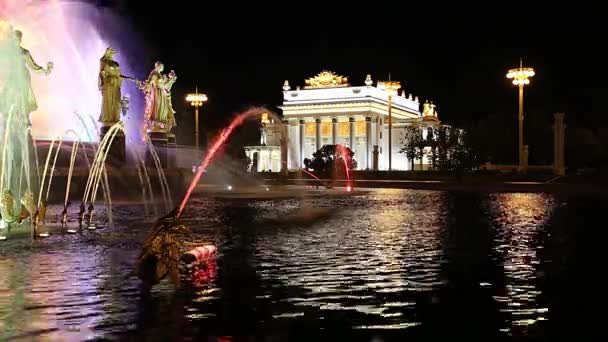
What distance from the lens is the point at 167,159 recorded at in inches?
1226

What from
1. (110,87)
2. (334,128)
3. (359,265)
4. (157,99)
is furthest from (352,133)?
(359,265)

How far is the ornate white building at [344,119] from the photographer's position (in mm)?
104875

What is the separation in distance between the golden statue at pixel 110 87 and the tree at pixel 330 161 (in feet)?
156

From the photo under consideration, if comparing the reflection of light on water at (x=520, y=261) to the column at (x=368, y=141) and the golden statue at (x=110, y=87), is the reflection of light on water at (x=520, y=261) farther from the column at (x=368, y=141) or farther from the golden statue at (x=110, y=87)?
the column at (x=368, y=141)

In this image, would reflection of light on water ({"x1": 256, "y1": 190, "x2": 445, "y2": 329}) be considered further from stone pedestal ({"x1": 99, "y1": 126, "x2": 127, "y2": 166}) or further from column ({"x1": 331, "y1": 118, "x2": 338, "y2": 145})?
column ({"x1": 331, "y1": 118, "x2": 338, "y2": 145})

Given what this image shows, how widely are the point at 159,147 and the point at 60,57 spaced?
900 centimetres

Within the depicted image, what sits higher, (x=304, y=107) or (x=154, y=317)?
(x=304, y=107)

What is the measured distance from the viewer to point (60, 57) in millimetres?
36031

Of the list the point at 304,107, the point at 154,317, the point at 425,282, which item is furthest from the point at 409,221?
the point at 304,107

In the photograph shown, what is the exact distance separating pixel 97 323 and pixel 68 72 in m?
30.5

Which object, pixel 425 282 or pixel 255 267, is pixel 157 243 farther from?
pixel 425 282

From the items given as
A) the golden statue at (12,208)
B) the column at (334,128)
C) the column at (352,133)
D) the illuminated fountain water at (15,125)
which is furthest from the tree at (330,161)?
the golden statue at (12,208)

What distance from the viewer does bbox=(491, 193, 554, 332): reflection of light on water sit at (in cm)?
821

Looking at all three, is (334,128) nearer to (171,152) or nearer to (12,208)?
(171,152)
